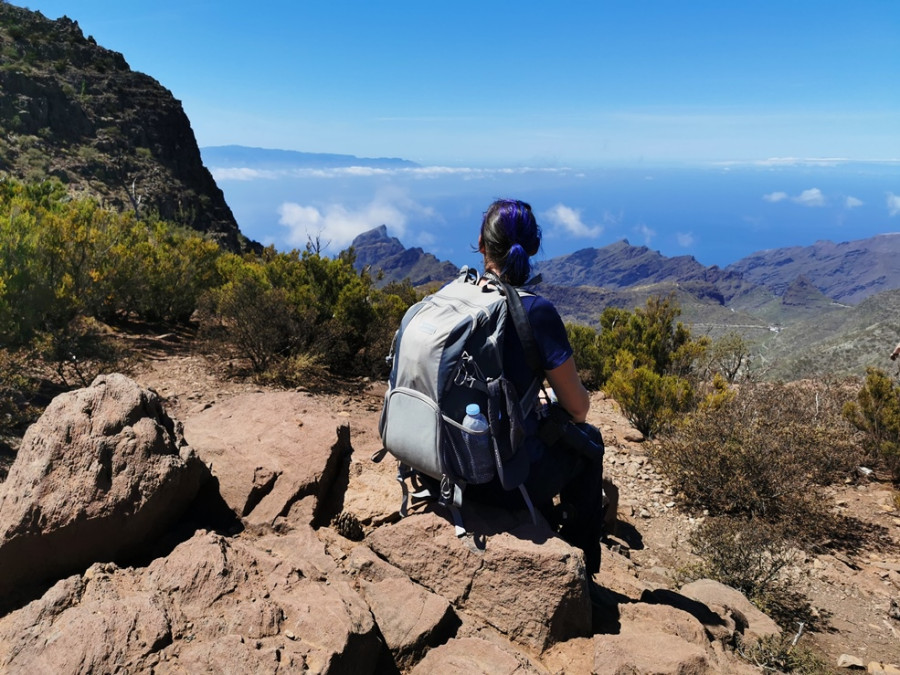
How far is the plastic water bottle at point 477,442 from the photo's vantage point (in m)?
2.42

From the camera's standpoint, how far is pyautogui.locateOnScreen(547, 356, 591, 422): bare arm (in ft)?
8.48

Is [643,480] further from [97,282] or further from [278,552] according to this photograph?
[97,282]

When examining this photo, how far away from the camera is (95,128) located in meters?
40.2

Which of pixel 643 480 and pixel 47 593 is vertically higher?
pixel 47 593

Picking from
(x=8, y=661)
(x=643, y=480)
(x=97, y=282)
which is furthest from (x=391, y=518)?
(x=97, y=282)

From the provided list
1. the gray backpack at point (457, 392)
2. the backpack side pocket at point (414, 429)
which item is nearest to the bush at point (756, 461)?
the gray backpack at point (457, 392)

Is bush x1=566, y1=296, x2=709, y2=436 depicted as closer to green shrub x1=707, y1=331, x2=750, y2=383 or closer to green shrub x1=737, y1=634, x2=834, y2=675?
green shrub x1=707, y1=331, x2=750, y2=383

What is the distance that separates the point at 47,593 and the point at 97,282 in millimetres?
7134

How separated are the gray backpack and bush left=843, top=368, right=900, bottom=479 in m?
6.26

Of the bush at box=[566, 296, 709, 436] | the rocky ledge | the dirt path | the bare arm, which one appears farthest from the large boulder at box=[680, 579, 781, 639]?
the bush at box=[566, 296, 709, 436]

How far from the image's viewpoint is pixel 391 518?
3184mm

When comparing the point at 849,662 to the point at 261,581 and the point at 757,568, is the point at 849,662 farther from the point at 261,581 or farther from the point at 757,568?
the point at 261,581

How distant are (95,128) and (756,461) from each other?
1903 inches

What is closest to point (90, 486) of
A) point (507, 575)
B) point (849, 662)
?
point (507, 575)
